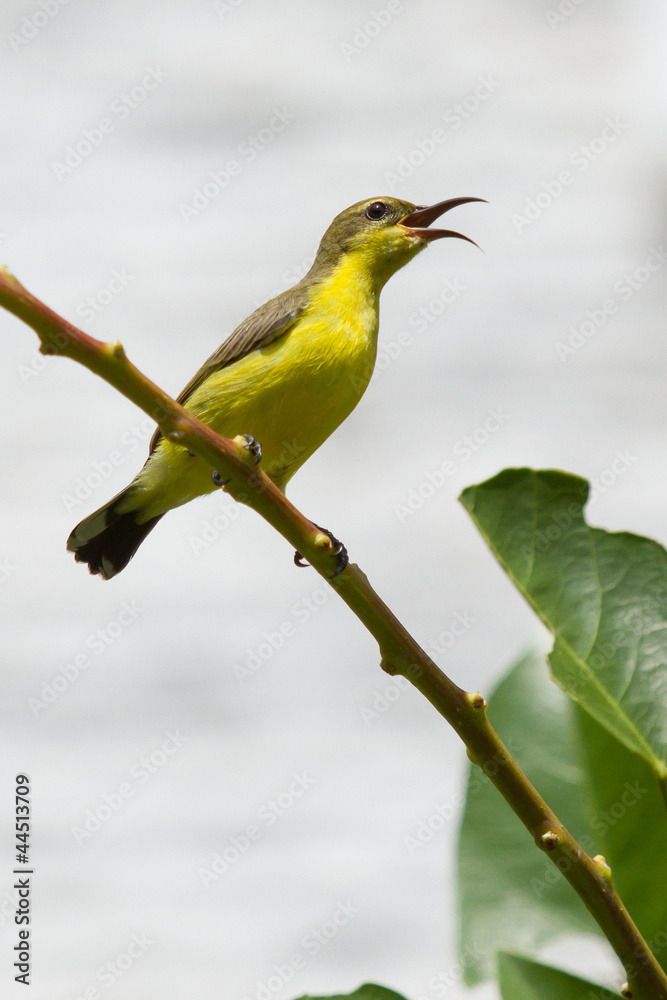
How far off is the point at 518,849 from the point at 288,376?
999 millimetres

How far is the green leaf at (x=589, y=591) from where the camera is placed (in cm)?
92

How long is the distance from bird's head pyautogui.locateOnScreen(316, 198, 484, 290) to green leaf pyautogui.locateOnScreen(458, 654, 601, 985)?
127 cm

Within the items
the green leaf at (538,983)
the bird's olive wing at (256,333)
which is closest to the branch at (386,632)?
the green leaf at (538,983)

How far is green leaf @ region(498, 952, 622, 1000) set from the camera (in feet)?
2.95

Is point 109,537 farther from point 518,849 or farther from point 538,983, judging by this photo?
point 538,983

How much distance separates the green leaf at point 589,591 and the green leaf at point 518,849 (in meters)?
0.18

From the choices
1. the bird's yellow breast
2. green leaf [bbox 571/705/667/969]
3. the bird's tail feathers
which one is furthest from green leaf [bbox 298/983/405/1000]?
the bird's tail feathers

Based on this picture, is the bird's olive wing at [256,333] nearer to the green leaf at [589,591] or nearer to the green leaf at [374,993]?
the green leaf at [589,591]

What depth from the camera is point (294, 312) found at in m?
2.02

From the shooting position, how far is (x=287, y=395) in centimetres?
178

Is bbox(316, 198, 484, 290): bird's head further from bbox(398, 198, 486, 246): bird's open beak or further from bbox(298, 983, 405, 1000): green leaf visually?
bbox(298, 983, 405, 1000): green leaf

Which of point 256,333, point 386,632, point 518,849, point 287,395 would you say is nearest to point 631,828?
point 518,849

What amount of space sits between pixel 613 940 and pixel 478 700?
Answer: 216 millimetres

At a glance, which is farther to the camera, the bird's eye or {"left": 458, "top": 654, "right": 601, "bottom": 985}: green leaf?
the bird's eye
